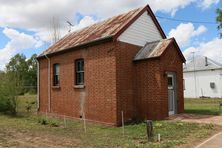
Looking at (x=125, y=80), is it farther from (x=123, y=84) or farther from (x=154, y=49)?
(x=154, y=49)

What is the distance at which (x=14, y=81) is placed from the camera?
22.0 metres

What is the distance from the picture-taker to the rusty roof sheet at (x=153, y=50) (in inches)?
625

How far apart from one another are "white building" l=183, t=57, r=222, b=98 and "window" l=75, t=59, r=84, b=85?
30.3 m

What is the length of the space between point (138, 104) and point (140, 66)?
204cm

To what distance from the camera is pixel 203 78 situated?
46156 millimetres

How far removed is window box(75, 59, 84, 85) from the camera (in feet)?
60.1

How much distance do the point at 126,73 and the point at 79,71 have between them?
367 centimetres

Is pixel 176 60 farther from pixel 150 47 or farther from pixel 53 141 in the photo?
pixel 53 141

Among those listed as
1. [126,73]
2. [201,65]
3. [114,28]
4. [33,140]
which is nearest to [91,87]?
[126,73]

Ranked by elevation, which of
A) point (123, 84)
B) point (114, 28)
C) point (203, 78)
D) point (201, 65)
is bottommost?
point (123, 84)

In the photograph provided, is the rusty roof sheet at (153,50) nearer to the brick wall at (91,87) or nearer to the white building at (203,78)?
the brick wall at (91,87)

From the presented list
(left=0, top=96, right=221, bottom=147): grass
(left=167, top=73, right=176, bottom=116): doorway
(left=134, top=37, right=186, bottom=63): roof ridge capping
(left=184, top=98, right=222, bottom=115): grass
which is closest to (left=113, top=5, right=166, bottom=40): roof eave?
(left=134, top=37, right=186, bottom=63): roof ridge capping

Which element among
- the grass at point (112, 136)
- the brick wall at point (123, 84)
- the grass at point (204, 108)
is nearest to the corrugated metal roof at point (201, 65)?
the grass at point (204, 108)

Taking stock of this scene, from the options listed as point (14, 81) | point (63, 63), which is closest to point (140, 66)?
point (63, 63)
